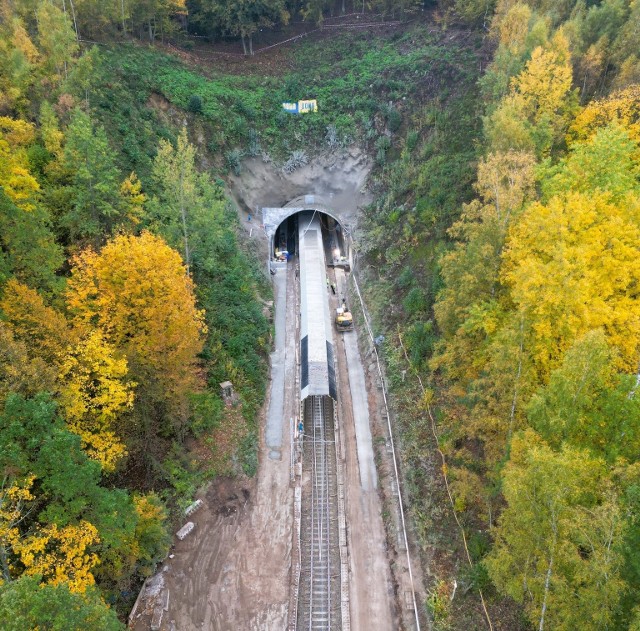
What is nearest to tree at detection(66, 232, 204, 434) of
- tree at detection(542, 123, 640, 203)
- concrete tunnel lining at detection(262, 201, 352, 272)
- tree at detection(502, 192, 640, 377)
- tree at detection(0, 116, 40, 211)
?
tree at detection(0, 116, 40, 211)

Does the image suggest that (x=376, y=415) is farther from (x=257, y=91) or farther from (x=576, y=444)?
(x=257, y=91)

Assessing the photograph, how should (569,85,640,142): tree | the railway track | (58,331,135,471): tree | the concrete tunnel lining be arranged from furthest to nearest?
the concrete tunnel lining → (569,85,640,142): tree → the railway track → (58,331,135,471): tree

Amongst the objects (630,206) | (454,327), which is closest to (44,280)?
(454,327)

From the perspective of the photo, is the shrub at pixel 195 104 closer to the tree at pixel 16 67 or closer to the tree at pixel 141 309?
the tree at pixel 16 67

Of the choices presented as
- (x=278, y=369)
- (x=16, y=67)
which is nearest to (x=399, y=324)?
(x=278, y=369)

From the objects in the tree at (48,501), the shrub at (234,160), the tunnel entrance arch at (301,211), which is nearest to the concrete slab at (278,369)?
the tunnel entrance arch at (301,211)

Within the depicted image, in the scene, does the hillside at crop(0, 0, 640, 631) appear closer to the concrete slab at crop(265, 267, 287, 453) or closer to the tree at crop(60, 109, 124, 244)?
the tree at crop(60, 109, 124, 244)

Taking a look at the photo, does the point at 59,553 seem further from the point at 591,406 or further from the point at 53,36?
the point at 53,36
